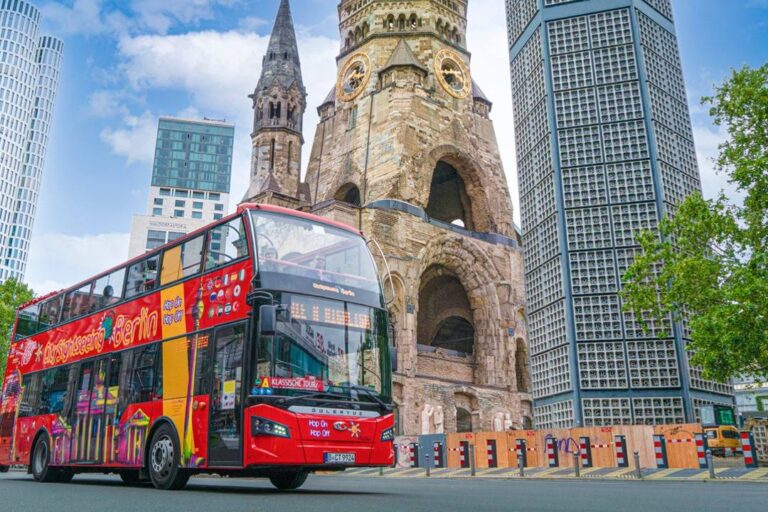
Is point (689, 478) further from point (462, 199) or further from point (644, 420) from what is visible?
point (462, 199)

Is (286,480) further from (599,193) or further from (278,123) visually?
(278,123)

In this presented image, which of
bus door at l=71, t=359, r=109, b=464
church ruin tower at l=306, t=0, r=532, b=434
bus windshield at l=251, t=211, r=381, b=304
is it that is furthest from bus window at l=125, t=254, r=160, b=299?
church ruin tower at l=306, t=0, r=532, b=434

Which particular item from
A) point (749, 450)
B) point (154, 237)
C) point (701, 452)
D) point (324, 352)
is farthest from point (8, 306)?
point (154, 237)

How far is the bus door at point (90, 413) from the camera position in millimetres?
11586

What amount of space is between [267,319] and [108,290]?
5464mm

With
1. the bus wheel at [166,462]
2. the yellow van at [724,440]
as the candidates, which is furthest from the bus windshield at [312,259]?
the yellow van at [724,440]

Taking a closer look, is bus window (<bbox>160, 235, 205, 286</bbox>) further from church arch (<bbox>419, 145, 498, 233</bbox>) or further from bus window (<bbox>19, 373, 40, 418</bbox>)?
church arch (<bbox>419, 145, 498, 233</bbox>)

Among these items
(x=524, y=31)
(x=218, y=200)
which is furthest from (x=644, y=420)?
(x=218, y=200)

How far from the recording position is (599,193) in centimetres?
2475

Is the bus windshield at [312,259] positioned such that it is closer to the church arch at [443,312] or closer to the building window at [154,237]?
the church arch at [443,312]

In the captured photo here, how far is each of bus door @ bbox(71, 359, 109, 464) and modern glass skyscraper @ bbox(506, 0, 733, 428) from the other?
16.1m

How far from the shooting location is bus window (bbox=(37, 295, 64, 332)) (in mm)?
14438

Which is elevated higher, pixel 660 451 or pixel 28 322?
pixel 28 322

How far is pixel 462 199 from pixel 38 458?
102 ft
